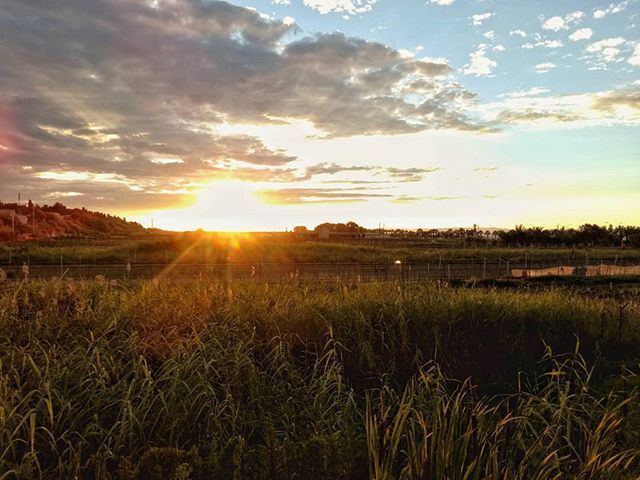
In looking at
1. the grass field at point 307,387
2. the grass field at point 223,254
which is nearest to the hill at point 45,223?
the grass field at point 223,254

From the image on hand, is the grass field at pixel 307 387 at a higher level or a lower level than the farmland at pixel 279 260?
higher

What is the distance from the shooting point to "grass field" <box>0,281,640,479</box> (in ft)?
10.7

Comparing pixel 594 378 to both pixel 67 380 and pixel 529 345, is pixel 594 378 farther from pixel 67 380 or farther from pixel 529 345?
pixel 67 380

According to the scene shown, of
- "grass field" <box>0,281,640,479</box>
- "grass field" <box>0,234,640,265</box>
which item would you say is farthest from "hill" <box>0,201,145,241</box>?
"grass field" <box>0,281,640,479</box>

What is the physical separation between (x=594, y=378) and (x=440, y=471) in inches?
199

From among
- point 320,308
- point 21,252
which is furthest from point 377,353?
point 21,252

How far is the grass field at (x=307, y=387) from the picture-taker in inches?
129

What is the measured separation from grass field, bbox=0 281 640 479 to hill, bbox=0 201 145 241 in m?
75.2

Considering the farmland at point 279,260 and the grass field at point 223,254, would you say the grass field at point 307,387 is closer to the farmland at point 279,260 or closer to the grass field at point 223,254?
the farmland at point 279,260

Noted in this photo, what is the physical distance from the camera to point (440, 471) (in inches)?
114

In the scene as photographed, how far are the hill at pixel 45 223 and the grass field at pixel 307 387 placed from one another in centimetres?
7522

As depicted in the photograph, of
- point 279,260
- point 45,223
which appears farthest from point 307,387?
point 45,223

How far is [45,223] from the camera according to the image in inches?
3681

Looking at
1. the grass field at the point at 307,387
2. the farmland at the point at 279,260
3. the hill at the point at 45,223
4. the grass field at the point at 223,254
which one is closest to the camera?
the grass field at the point at 307,387
